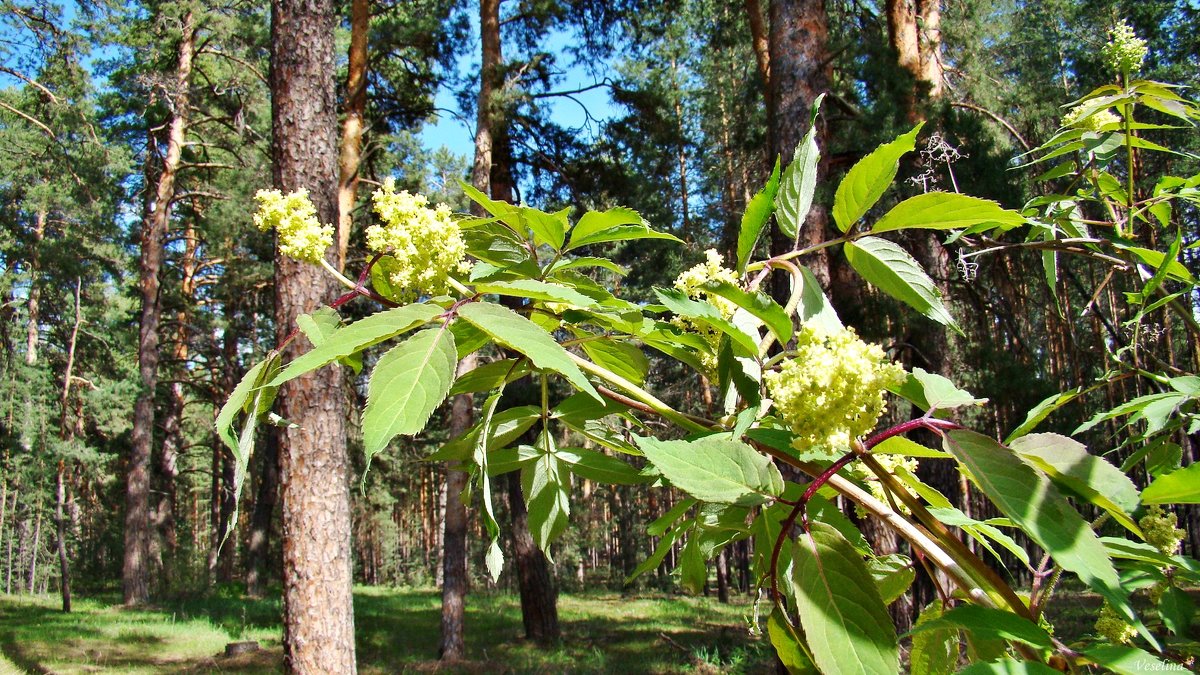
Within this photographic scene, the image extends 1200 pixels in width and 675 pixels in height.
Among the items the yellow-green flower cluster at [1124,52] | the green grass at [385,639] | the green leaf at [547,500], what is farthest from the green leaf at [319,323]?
the green grass at [385,639]

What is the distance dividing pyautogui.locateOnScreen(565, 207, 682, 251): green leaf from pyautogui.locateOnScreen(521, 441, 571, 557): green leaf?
222 mm

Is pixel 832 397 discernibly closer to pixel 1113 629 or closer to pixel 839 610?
pixel 839 610

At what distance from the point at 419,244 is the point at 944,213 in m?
0.49

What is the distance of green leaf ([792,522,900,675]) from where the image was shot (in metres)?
0.49

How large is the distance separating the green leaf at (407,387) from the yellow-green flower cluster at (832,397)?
0.25 m

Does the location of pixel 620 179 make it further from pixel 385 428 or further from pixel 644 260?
pixel 385 428

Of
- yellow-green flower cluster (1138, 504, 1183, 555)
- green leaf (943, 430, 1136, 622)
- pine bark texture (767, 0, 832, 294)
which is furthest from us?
pine bark texture (767, 0, 832, 294)

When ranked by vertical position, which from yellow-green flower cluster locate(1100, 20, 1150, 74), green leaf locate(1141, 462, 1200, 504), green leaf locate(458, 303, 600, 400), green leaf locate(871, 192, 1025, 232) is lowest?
green leaf locate(1141, 462, 1200, 504)

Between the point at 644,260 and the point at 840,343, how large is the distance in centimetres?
1274

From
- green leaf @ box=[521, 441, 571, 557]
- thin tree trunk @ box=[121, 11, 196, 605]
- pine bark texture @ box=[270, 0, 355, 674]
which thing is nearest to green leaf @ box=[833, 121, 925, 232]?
green leaf @ box=[521, 441, 571, 557]

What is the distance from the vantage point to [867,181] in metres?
0.63

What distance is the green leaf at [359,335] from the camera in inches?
19.9

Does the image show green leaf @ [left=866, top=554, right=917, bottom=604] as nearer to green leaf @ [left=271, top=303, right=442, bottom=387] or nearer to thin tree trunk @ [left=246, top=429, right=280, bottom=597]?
green leaf @ [left=271, top=303, right=442, bottom=387]

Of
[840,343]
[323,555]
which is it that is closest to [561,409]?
[840,343]
